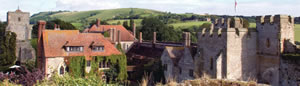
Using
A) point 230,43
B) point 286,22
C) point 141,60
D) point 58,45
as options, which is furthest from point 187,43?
point 58,45

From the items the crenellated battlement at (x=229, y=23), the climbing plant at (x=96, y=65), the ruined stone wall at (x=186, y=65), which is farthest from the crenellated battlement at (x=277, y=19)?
the climbing plant at (x=96, y=65)

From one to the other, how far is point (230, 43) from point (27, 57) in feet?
158

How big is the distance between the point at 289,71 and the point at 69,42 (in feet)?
76.2

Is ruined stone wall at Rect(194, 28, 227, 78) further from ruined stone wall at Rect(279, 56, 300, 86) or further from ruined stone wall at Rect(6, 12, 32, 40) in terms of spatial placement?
ruined stone wall at Rect(6, 12, 32, 40)

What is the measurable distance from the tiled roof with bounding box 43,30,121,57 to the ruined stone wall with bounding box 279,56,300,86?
785 inches

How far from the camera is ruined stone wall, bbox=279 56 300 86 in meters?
19.5

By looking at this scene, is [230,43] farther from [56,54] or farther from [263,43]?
[56,54]

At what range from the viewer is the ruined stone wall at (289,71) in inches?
768

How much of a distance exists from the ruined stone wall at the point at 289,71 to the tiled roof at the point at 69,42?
65.4ft

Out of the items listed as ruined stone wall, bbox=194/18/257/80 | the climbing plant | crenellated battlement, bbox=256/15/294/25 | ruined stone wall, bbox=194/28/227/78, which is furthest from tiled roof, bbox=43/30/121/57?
crenellated battlement, bbox=256/15/294/25

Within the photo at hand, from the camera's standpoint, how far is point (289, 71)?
66.0 feet

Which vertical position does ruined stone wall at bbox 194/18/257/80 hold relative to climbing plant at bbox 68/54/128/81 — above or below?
above

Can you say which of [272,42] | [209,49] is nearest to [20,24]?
[209,49]

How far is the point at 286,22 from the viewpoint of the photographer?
20703mm
